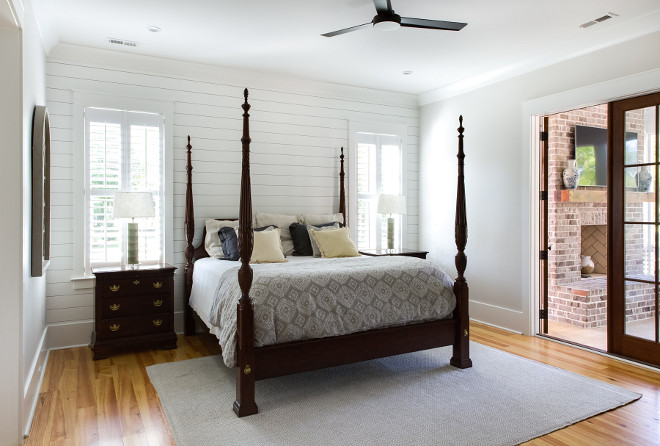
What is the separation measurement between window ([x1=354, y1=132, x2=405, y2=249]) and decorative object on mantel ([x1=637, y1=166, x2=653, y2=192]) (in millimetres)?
2723

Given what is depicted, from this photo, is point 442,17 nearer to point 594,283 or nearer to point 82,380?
point 594,283

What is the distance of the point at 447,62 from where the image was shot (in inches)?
186

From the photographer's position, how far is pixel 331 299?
3092mm

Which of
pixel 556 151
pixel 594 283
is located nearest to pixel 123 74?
pixel 556 151

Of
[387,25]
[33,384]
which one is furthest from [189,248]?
[387,25]

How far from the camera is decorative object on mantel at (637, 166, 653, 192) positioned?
371cm

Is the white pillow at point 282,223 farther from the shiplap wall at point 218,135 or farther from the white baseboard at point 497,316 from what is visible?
the white baseboard at point 497,316

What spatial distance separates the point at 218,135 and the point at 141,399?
2787 millimetres

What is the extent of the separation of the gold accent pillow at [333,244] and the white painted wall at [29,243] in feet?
7.88

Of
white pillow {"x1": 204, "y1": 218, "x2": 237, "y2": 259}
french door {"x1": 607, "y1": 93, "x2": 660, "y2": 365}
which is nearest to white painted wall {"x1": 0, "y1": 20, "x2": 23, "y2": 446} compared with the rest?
white pillow {"x1": 204, "y1": 218, "x2": 237, "y2": 259}

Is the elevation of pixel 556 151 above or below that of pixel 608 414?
above

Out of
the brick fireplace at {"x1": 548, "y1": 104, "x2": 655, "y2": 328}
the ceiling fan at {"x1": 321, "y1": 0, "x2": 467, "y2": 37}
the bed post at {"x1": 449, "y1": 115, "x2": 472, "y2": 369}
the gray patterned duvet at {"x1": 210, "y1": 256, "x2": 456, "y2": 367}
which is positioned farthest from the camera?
the brick fireplace at {"x1": 548, "y1": 104, "x2": 655, "y2": 328}

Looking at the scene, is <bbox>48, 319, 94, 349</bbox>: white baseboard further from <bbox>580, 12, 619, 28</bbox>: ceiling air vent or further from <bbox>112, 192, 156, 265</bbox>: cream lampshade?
<bbox>580, 12, 619, 28</bbox>: ceiling air vent

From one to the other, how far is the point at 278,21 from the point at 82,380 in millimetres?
3137
